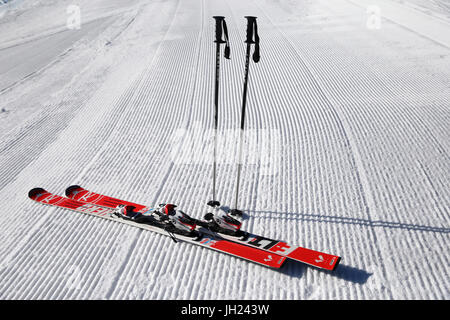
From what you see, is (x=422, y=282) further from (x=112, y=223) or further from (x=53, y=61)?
(x=53, y=61)

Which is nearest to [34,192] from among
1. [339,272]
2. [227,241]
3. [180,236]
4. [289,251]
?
[180,236]

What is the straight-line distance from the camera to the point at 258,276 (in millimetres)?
6090

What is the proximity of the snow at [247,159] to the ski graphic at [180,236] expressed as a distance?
21 cm

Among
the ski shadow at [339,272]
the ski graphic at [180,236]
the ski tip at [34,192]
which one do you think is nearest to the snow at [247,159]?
the ski shadow at [339,272]

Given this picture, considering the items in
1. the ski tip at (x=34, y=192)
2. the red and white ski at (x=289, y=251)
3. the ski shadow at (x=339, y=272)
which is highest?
the red and white ski at (x=289, y=251)

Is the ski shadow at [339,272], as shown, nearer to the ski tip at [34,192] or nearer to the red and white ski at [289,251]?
the red and white ski at [289,251]

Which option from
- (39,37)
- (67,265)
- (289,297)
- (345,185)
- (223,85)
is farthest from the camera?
(39,37)

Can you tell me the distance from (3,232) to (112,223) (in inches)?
106

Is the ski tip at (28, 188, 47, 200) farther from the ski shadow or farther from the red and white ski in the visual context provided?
the ski shadow

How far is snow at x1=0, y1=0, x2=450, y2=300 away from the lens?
20.2ft

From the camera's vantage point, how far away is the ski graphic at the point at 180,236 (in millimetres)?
6156

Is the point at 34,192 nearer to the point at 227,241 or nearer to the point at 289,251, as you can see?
the point at 227,241

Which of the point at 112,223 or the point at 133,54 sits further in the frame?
the point at 133,54

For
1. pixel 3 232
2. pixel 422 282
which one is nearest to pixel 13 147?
pixel 3 232
